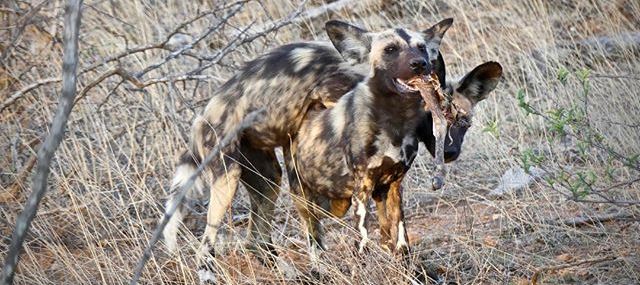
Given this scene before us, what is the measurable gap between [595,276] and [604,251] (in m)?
0.36

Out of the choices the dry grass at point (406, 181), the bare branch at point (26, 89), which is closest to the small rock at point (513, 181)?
the dry grass at point (406, 181)

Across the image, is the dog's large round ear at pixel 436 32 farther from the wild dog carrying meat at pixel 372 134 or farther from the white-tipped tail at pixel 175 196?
the white-tipped tail at pixel 175 196

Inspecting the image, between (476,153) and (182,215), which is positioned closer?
(182,215)

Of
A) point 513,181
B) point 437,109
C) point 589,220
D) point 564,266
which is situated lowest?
point 513,181

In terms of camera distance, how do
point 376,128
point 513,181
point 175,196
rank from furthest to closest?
1. point 513,181
2. point 175,196
3. point 376,128

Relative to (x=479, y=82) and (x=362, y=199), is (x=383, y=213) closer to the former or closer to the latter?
(x=362, y=199)

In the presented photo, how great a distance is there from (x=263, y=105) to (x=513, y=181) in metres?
1.50

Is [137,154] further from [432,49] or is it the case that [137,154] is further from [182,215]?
[432,49]

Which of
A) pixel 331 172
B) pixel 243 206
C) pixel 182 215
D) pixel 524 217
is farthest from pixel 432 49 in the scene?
pixel 243 206

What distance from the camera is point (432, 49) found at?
3820mm

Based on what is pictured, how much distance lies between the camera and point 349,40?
3861mm

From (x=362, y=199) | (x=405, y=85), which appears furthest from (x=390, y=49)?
(x=362, y=199)

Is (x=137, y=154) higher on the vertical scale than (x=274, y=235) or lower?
higher

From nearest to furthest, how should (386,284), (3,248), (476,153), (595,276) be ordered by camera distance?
(386,284) → (595,276) → (3,248) → (476,153)
